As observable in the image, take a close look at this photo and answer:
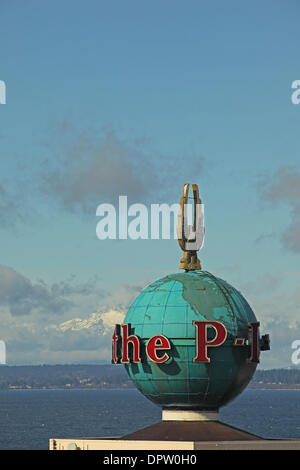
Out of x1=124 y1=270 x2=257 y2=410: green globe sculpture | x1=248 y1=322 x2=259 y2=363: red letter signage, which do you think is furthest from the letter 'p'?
x1=248 y1=322 x2=259 y2=363: red letter signage

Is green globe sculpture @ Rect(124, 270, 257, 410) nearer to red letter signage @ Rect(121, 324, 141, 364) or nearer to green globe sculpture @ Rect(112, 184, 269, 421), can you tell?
green globe sculpture @ Rect(112, 184, 269, 421)

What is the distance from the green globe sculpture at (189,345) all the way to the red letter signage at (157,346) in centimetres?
27

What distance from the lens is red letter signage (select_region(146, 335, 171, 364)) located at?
53062 mm

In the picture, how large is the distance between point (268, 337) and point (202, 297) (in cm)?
419

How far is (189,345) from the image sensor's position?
53156mm

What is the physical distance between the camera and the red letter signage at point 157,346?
174 feet

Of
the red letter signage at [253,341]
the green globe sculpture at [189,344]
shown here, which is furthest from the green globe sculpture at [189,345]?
the red letter signage at [253,341]

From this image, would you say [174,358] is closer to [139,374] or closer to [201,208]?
[139,374]

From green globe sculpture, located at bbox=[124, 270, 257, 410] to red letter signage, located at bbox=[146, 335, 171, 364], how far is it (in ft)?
0.88

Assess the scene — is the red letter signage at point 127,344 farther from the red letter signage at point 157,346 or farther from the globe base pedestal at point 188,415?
the globe base pedestal at point 188,415

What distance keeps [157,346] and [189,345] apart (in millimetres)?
1436

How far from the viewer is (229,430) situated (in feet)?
179

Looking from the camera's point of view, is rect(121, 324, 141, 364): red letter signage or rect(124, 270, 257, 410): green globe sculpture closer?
rect(124, 270, 257, 410): green globe sculpture
